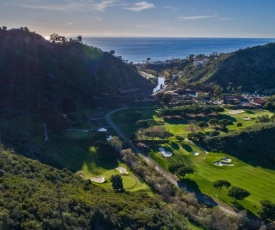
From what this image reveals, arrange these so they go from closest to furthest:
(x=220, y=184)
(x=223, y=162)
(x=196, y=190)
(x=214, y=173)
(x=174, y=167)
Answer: (x=220, y=184) < (x=196, y=190) < (x=174, y=167) < (x=214, y=173) < (x=223, y=162)

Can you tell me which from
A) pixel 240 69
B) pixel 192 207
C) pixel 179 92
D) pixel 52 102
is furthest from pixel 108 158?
pixel 240 69

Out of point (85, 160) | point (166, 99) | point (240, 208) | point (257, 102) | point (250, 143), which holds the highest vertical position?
point (166, 99)

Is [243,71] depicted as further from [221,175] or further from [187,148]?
[221,175]

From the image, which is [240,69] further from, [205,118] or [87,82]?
[87,82]

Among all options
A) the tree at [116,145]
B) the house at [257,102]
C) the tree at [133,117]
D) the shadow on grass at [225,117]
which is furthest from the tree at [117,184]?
the house at [257,102]

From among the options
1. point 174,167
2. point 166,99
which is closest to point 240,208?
point 174,167

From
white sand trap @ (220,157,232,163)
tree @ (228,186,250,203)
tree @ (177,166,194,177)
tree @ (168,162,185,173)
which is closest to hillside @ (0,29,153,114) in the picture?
tree @ (168,162,185,173)

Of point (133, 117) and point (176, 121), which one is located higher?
point (133, 117)
